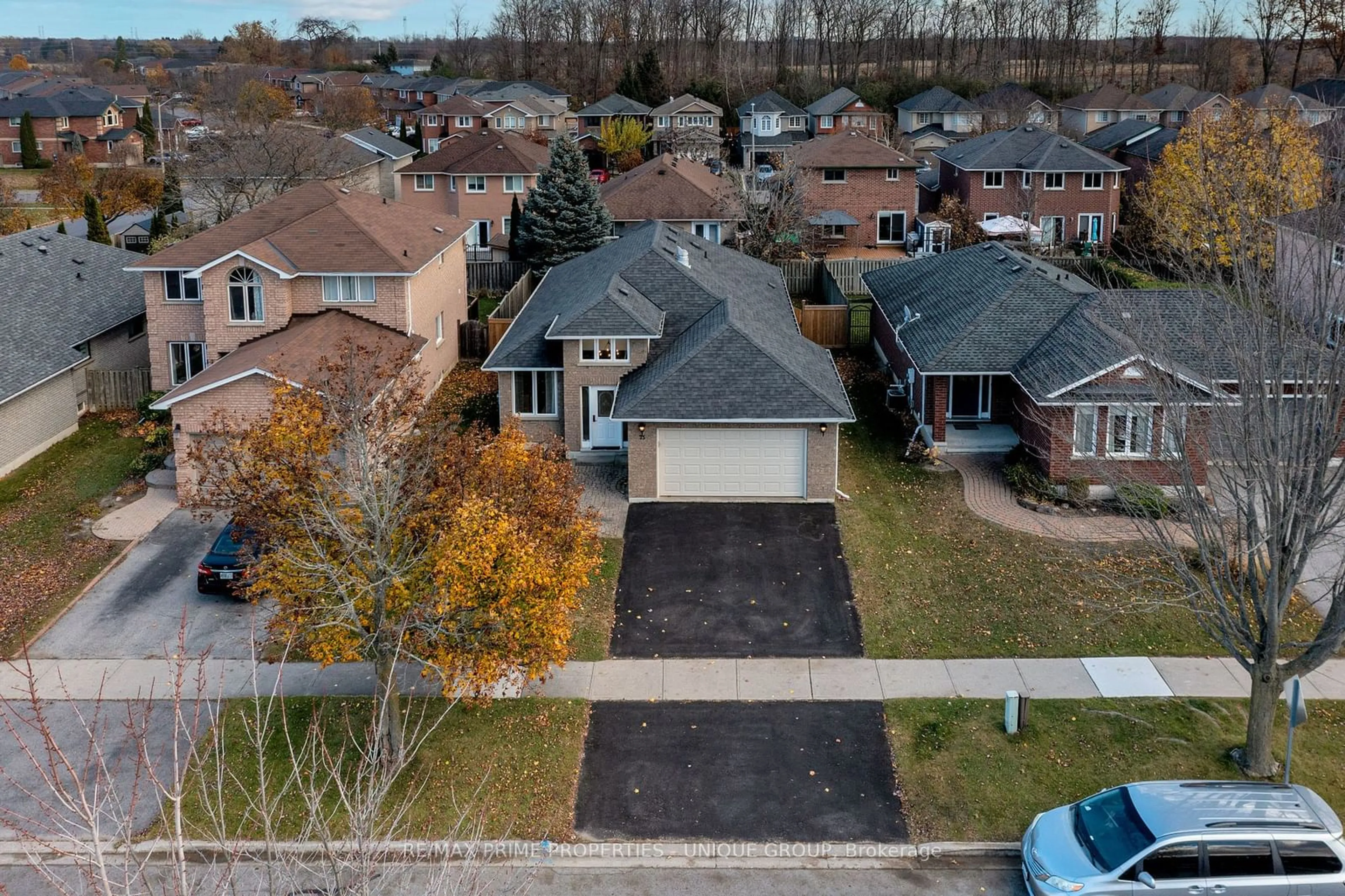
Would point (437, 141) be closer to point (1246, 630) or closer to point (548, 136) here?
point (548, 136)

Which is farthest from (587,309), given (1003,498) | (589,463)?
(1003,498)

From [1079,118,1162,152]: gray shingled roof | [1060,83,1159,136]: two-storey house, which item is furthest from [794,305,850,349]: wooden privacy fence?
[1060,83,1159,136]: two-storey house

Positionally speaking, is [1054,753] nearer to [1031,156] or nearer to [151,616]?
[151,616]

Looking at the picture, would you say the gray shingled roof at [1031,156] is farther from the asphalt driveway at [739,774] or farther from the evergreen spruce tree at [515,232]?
the asphalt driveway at [739,774]

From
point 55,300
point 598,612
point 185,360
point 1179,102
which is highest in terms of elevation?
point 1179,102

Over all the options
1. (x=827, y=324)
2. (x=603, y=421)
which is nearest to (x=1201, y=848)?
(x=603, y=421)

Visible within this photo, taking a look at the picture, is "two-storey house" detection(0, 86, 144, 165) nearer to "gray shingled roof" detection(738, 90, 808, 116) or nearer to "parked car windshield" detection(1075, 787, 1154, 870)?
"gray shingled roof" detection(738, 90, 808, 116)

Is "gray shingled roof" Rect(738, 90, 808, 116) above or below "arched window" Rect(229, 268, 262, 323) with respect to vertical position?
above
